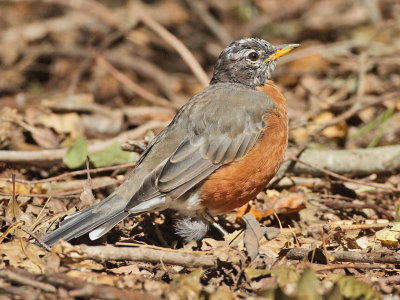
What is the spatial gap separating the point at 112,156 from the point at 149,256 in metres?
2.05

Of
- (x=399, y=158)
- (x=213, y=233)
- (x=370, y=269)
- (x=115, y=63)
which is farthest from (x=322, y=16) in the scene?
(x=370, y=269)

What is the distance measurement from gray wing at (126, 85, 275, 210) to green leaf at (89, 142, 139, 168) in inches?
31.9

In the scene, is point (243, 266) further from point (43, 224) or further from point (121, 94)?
point (121, 94)

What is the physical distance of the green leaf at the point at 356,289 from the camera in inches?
122

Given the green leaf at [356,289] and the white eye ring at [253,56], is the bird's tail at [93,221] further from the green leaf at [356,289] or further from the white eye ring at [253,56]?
the white eye ring at [253,56]

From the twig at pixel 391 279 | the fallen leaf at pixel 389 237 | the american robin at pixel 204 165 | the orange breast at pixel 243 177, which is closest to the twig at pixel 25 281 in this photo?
the american robin at pixel 204 165

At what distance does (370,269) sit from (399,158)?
83.8 inches

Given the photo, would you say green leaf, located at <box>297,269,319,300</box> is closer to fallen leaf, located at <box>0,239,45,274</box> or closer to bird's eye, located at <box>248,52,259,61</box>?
fallen leaf, located at <box>0,239,45,274</box>

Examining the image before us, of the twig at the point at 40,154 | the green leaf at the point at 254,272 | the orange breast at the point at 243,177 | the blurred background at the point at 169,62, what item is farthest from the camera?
the blurred background at the point at 169,62

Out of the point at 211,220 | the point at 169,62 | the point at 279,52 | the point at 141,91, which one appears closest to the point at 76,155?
the point at 211,220

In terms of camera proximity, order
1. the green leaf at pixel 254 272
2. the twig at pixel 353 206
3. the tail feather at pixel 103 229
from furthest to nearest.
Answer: the twig at pixel 353 206 < the tail feather at pixel 103 229 < the green leaf at pixel 254 272

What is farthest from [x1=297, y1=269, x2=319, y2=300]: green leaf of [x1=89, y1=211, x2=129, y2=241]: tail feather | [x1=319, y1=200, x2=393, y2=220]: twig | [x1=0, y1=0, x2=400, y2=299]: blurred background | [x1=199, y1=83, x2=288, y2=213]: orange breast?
[x1=319, y1=200, x2=393, y2=220]: twig

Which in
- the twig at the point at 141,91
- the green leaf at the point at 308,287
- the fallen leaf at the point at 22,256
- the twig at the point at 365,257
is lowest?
the twig at the point at 365,257

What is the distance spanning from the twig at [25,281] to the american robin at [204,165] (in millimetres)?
738
